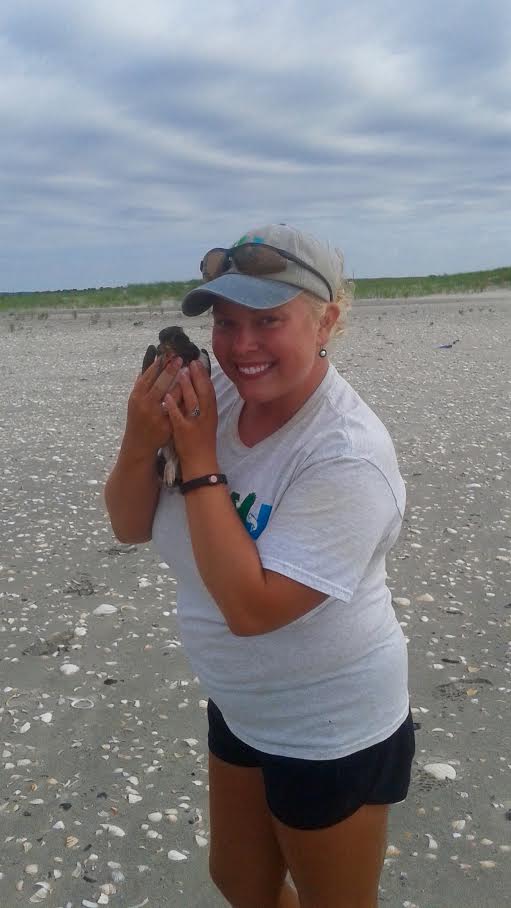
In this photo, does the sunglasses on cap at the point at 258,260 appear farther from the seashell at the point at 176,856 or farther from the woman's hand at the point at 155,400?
the seashell at the point at 176,856

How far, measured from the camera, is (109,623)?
5.61 metres

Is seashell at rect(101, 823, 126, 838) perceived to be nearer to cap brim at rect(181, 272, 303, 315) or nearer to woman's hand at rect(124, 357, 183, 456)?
woman's hand at rect(124, 357, 183, 456)

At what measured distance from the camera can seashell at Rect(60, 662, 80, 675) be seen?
4930mm

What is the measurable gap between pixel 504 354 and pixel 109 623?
15.4m

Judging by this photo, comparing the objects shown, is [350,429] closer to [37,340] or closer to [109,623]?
Result: [109,623]

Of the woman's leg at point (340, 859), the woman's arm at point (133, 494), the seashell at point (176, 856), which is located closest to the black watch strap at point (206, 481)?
the woman's arm at point (133, 494)

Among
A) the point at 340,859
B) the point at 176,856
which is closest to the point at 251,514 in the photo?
the point at 340,859

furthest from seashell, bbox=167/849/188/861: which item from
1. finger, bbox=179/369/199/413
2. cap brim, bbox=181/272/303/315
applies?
cap brim, bbox=181/272/303/315

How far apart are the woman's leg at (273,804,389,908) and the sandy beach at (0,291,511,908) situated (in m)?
1.18

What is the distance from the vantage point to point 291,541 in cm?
192

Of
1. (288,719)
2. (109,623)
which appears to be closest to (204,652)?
(288,719)

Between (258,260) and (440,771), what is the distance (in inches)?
118

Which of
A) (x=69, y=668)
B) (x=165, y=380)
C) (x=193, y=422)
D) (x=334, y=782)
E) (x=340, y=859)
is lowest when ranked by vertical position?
(x=69, y=668)

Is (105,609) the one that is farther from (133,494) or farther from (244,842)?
(133,494)
